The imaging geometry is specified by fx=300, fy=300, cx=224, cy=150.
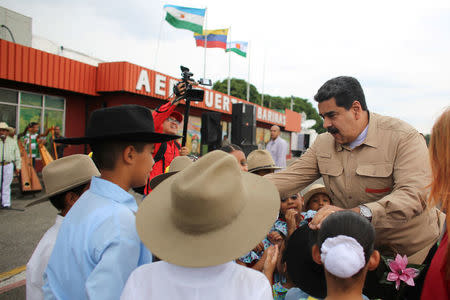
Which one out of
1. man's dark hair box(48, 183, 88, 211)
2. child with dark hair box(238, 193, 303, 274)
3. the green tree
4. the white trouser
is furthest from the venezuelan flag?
the green tree

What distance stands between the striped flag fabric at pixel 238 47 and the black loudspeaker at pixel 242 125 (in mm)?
17669

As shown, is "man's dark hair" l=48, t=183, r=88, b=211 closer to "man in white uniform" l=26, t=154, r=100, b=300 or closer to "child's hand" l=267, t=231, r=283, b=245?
"man in white uniform" l=26, t=154, r=100, b=300

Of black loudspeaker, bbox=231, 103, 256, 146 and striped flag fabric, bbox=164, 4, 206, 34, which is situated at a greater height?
striped flag fabric, bbox=164, 4, 206, 34

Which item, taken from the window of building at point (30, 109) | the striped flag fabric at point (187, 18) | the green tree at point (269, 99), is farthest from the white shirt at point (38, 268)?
the green tree at point (269, 99)

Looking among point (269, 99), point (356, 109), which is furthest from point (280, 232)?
point (269, 99)

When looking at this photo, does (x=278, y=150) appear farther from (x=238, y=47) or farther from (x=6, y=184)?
(x=238, y=47)

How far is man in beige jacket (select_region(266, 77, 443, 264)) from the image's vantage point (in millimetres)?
1785

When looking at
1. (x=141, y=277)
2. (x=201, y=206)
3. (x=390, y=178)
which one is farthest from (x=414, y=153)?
(x=141, y=277)

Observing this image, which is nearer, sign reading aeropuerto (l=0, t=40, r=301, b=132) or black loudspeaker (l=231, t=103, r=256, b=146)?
black loudspeaker (l=231, t=103, r=256, b=146)

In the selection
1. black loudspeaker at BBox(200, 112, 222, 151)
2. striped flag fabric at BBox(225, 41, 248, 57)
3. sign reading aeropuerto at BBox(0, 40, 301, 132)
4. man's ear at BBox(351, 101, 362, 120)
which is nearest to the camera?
man's ear at BBox(351, 101, 362, 120)

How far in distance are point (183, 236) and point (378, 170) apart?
4.95 ft

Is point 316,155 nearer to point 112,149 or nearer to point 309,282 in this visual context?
point 309,282

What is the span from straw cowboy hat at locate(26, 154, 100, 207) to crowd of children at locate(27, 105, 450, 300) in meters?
0.47

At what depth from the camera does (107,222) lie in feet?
4.36
